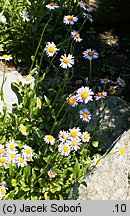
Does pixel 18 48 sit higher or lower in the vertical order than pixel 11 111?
higher

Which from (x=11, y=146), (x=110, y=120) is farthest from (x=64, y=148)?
(x=110, y=120)

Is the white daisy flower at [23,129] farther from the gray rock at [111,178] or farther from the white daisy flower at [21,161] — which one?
the gray rock at [111,178]

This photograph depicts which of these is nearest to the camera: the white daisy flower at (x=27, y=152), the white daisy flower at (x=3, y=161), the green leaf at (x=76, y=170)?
the white daisy flower at (x=3, y=161)

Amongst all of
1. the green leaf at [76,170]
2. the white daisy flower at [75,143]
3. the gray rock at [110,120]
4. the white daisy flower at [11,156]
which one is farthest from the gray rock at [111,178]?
the white daisy flower at [11,156]

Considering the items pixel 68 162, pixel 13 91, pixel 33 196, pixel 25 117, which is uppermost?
pixel 13 91

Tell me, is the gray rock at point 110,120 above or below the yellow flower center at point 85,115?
above

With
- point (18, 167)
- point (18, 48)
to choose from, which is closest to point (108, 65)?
point (18, 48)

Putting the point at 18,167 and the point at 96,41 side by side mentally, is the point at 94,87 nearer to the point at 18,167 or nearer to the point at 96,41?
the point at 96,41

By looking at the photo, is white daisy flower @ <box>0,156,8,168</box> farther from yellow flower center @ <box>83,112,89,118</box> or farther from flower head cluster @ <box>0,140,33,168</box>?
yellow flower center @ <box>83,112,89,118</box>
